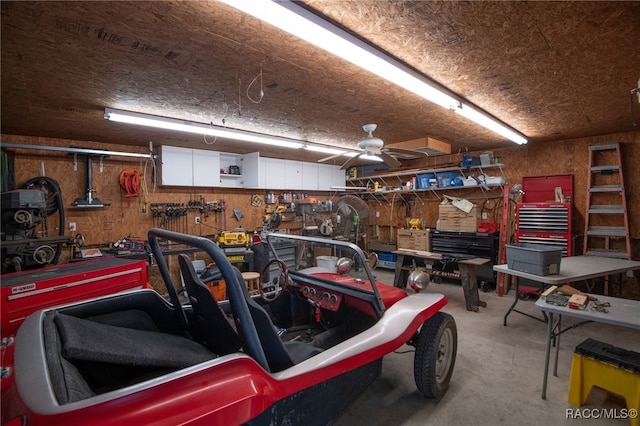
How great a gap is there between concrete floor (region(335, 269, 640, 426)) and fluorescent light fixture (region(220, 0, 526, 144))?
7.77ft

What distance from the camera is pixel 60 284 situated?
96.8 inches

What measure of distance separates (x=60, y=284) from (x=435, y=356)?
310 centimetres

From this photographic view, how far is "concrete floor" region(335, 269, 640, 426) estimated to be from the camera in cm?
197

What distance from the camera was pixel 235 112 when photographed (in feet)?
10.0

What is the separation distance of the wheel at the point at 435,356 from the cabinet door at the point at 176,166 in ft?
13.7

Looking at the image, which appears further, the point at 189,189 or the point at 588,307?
the point at 189,189

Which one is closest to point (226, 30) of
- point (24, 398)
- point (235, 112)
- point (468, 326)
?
point (235, 112)

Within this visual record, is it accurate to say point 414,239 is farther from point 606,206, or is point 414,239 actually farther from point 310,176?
point 606,206

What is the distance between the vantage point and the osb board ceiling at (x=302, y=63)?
1.52 meters

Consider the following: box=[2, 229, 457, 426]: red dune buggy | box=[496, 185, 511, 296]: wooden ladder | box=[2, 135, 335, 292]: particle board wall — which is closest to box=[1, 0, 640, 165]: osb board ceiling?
box=[2, 135, 335, 292]: particle board wall

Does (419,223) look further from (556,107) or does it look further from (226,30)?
(226,30)

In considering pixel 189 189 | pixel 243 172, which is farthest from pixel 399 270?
pixel 189 189

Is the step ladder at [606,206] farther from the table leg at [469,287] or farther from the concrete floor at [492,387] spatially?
the table leg at [469,287]

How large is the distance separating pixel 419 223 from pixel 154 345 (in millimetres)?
5531
